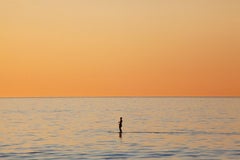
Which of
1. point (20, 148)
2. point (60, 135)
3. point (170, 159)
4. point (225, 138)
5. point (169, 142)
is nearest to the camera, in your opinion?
point (170, 159)

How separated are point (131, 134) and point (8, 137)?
2023 centimetres

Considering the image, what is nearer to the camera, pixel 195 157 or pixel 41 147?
pixel 195 157

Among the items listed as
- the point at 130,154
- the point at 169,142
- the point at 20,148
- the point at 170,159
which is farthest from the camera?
the point at 169,142

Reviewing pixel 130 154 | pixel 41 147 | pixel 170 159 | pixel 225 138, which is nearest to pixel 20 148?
pixel 41 147

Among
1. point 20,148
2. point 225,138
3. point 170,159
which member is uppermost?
point 225,138

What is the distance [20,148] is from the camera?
6125 cm

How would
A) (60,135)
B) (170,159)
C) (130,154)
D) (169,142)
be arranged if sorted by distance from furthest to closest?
(60,135)
(169,142)
(130,154)
(170,159)

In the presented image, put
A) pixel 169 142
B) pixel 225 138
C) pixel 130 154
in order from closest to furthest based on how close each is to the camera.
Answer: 1. pixel 130 154
2. pixel 169 142
3. pixel 225 138

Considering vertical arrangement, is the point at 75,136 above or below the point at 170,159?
above

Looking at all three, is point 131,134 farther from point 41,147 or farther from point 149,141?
point 41,147

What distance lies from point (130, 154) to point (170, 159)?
555 cm

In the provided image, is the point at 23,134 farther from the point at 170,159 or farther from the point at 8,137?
the point at 170,159

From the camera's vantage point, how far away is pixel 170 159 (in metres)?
51.9

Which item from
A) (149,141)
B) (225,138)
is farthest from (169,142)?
(225,138)
